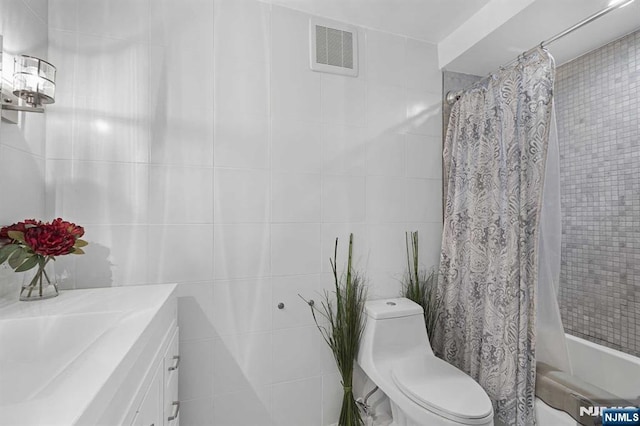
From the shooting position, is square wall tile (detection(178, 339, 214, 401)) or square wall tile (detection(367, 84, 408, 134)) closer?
square wall tile (detection(178, 339, 214, 401))

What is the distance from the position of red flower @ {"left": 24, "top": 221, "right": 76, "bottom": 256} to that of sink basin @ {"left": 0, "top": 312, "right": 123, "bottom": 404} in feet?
0.90

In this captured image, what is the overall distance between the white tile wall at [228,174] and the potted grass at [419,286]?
8 cm

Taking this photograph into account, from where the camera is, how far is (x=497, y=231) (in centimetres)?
154

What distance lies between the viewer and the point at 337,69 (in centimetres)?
173

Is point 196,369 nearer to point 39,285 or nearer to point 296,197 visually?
point 39,285

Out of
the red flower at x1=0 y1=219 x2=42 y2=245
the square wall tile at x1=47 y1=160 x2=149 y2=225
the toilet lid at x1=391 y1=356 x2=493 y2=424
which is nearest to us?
the red flower at x1=0 y1=219 x2=42 y2=245

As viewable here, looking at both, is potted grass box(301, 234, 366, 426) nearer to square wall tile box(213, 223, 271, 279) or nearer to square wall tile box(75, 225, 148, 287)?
square wall tile box(213, 223, 271, 279)

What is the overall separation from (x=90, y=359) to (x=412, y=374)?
131cm

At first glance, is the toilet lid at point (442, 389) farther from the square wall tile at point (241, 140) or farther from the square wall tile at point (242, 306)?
the square wall tile at point (241, 140)

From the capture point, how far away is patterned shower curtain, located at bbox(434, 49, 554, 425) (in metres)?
1.37

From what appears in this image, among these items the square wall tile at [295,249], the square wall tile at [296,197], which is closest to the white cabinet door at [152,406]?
the square wall tile at [295,249]

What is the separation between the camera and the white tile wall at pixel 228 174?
135 cm

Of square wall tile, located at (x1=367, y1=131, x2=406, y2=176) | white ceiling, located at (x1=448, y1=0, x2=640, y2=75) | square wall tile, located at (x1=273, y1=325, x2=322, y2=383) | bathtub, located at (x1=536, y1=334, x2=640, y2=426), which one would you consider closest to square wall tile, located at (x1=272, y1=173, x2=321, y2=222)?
square wall tile, located at (x1=367, y1=131, x2=406, y2=176)

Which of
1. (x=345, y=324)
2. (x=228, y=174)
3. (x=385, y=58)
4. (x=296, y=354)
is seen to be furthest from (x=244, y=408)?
(x=385, y=58)
